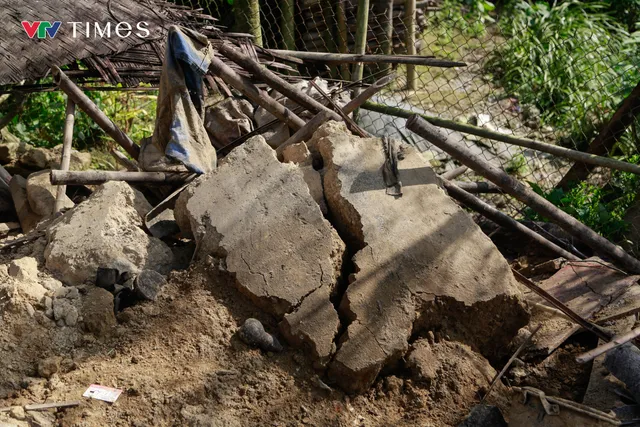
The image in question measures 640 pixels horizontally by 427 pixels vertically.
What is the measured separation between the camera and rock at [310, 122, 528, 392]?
10.1 ft

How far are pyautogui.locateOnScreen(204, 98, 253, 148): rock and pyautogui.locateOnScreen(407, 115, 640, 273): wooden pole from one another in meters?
1.41

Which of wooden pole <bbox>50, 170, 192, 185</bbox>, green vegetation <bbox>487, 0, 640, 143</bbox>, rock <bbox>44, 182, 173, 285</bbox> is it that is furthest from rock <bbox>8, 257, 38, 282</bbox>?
green vegetation <bbox>487, 0, 640, 143</bbox>

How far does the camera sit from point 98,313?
3.18m

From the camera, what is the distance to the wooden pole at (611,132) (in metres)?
4.80

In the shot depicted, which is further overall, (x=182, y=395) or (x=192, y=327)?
(x=192, y=327)

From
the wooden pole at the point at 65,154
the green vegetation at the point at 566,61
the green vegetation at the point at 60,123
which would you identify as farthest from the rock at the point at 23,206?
the green vegetation at the point at 566,61

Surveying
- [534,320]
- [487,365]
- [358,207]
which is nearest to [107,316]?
[358,207]

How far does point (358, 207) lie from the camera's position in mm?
3389

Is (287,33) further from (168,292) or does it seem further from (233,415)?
(233,415)

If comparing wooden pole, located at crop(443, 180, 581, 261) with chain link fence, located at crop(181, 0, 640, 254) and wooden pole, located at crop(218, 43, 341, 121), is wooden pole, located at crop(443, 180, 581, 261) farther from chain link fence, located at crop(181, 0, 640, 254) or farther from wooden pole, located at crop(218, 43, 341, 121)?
chain link fence, located at crop(181, 0, 640, 254)

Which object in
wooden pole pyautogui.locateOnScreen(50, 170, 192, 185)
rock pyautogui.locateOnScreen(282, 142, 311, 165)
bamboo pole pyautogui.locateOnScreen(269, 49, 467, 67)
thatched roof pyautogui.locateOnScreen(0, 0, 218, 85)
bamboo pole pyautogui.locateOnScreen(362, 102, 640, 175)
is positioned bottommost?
bamboo pole pyautogui.locateOnScreen(362, 102, 640, 175)

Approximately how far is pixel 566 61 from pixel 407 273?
5.17 metres

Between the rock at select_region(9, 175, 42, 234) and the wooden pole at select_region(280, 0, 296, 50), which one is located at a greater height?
the wooden pole at select_region(280, 0, 296, 50)

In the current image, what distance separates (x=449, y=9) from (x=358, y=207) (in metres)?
6.06
